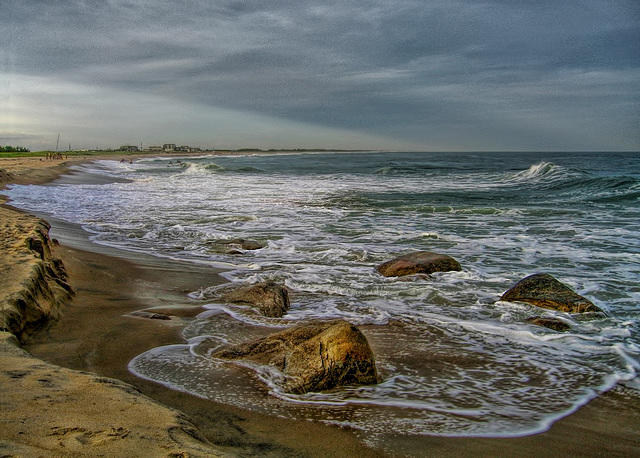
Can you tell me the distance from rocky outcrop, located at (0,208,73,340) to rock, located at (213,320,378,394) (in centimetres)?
185

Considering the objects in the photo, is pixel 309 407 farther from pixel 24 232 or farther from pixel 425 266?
pixel 24 232

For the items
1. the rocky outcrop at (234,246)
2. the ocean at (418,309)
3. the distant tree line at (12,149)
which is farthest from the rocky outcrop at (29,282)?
the distant tree line at (12,149)

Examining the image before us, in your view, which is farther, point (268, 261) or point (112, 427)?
point (268, 261)

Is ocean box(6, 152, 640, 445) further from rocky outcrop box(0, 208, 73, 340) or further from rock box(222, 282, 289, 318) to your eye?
rocky outcrop box(0, 208, 73, 340)

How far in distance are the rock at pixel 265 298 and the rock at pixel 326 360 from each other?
133 cm

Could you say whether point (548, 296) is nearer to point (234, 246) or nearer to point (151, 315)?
point (151, 315)

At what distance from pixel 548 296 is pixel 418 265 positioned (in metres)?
1.89

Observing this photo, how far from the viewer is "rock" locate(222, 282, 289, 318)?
5.19m

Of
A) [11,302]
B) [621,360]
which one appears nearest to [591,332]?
[621,360]

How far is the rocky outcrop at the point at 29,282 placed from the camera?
12.4 feet

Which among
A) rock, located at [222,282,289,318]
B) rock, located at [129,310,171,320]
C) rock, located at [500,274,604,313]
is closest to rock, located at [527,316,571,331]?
rock, located at [500,274,604,313]

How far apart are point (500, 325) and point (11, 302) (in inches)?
180

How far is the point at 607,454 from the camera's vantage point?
2.73 metres

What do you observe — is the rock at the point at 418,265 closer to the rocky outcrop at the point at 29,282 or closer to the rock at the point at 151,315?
the rock at the point at 151,315
